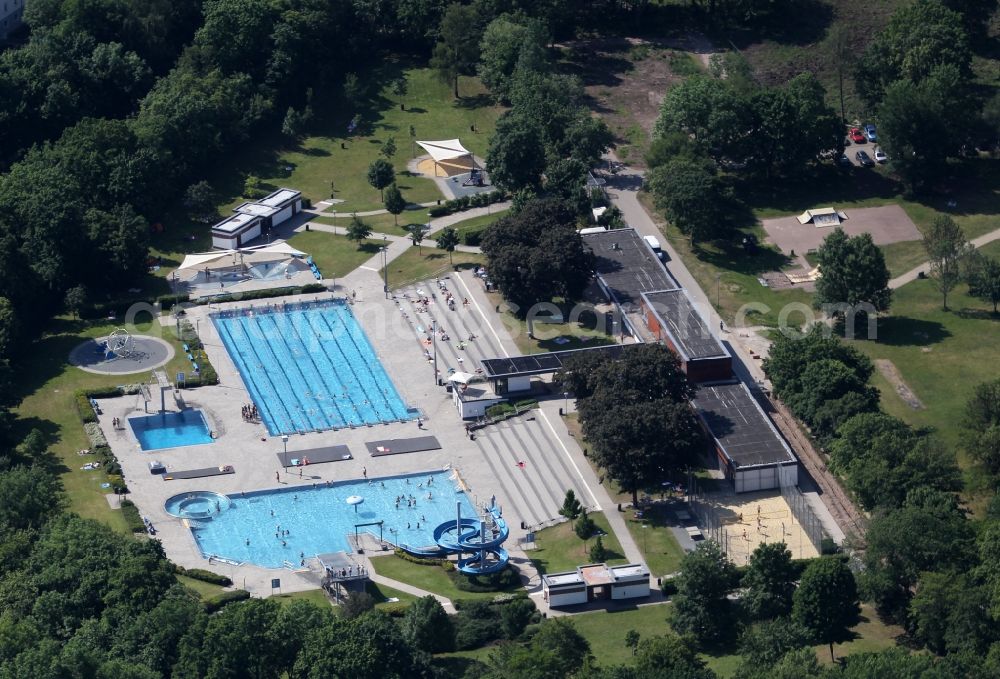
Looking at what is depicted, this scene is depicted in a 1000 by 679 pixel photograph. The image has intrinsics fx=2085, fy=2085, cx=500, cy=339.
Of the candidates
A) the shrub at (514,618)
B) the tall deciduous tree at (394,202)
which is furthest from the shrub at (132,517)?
the tall deciduous tree at (394,202)

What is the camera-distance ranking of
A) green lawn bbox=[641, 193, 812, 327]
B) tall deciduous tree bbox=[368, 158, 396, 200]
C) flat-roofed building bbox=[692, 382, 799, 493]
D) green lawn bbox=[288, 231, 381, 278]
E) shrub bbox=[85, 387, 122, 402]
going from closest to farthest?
flat-roofed building bbox=[692, 382, 799, 493]
shrub bbox=[85, 387, 122, 402]
green lawn bbox=[641, 193, 812, 327]
green lawn bbox=[288, 231, 381, 278]
tall deciduous tree bbox=[368, 158, 396, 200]

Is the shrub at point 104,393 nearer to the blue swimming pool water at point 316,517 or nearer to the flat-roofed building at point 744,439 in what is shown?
the blue swimming pool water at point 316,517

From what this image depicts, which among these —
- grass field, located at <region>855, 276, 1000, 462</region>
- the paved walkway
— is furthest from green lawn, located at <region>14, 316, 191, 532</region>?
the paved walkway

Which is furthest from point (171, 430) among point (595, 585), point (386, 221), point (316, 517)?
point (595, 585)

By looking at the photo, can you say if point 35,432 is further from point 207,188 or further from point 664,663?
point 664,663

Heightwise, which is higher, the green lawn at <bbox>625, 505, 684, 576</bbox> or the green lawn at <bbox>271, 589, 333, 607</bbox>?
the green lawn at <bbox>271, 589, 333, 607</bbox>

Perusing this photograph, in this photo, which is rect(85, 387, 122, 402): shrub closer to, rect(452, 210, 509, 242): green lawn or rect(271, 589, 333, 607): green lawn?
rect(271, 589, 333, 607): green lawn

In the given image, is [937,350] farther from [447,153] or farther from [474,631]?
[447,153]

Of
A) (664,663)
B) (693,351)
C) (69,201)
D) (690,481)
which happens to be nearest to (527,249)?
(693,351)
